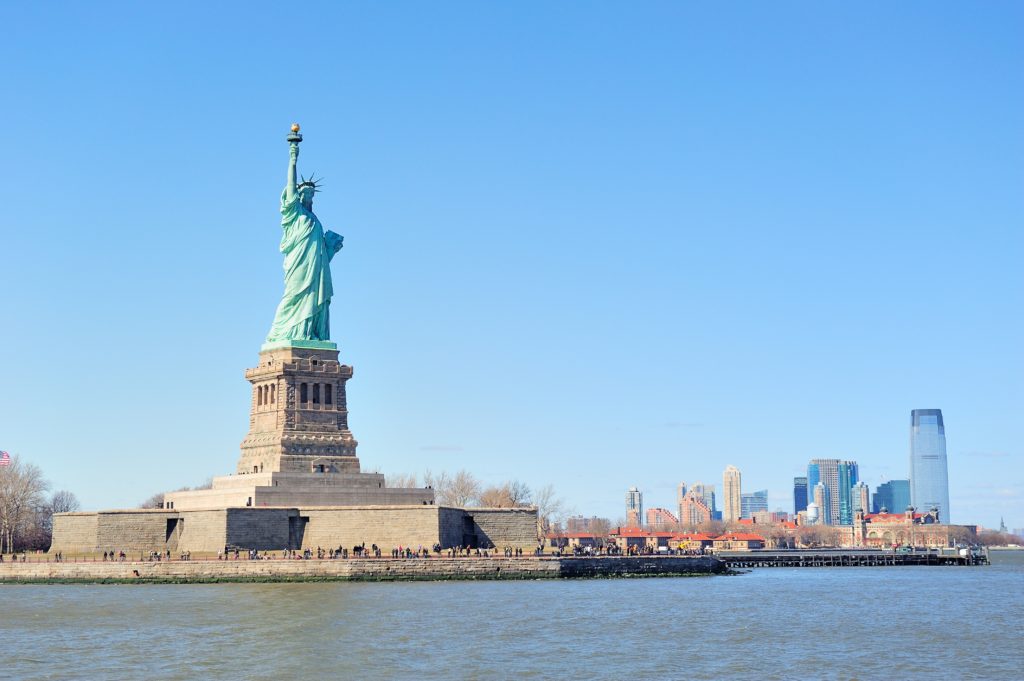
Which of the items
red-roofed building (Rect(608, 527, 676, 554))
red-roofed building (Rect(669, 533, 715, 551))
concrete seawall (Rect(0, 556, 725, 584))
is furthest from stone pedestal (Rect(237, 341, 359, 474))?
red-roofed building (Rect(669, 533, 715, 551))

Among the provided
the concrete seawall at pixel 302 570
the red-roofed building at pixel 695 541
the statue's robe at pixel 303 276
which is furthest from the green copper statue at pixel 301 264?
the red-roofed building at pixel 695 541

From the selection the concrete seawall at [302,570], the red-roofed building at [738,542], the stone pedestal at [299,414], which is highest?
the stone pedestal at [299,414]

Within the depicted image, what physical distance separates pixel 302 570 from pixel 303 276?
Answer: 21.3m

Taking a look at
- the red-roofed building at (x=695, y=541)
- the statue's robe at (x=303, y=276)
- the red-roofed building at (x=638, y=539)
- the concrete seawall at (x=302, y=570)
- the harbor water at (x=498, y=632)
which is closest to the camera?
the harbor water at (x=498, y=632)

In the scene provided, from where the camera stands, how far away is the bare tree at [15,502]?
9519 centimetres

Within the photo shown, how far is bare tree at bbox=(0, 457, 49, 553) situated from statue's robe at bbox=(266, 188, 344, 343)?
2542 centimetres

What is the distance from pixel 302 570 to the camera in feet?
227

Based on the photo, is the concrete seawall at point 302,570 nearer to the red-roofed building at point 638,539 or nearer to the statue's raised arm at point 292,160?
the statue's raised arm at point 292,160

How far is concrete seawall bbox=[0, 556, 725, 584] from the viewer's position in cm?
6900

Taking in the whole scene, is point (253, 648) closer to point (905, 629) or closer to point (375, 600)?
point (375, 600)

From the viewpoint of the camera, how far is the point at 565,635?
158 feet

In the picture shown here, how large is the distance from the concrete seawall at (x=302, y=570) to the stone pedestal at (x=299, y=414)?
33.3ft

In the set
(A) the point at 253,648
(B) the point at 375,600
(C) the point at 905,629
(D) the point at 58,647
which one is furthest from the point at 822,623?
(D) the point at 58,647

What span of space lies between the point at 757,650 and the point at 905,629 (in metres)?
10.0
